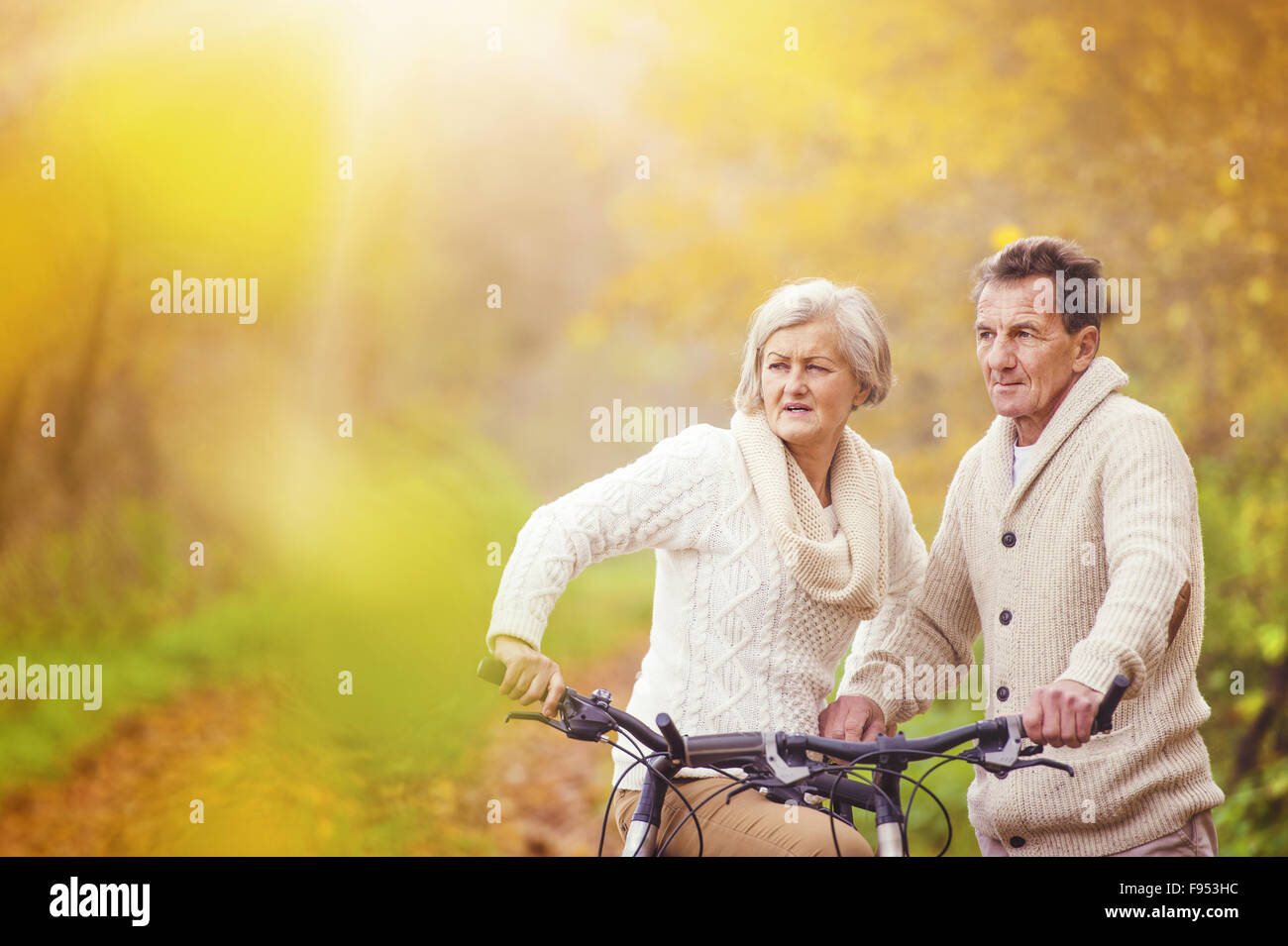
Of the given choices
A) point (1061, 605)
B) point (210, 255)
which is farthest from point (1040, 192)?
point (210, 255)

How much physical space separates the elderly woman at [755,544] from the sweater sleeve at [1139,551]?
1.61ft

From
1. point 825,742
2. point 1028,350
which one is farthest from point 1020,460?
point 825,742

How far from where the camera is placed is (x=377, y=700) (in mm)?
6965

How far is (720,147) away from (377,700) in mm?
3892

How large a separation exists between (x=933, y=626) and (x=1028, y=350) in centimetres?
73

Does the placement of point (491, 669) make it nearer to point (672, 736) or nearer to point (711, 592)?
point (672, 736)

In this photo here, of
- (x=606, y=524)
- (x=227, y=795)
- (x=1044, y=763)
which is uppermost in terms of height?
(x=606, y=524)

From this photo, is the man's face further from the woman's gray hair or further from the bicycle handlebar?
the bicycle handlebar

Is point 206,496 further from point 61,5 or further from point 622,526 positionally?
point 622,526

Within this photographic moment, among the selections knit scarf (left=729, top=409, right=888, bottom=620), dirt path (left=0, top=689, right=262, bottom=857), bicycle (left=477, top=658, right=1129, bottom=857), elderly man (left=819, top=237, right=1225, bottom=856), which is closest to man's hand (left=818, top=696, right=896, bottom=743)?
elderly man (left=819, top=237, right=1225, bottom=856)

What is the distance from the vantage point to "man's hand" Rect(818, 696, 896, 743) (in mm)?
2607

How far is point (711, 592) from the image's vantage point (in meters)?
2.47

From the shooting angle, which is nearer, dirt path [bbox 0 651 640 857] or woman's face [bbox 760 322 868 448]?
woman's face [bbox 760 322 868 448]

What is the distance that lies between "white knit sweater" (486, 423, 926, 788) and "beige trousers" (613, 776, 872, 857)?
0.24 ft
